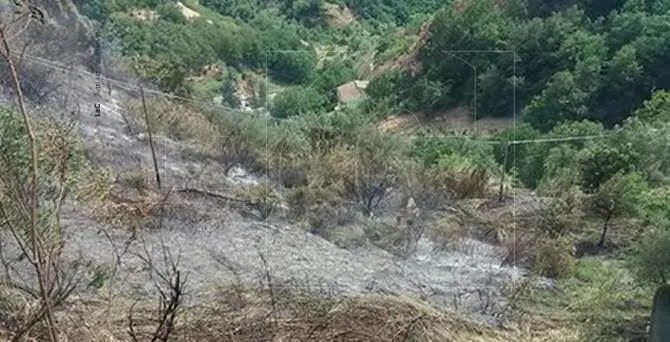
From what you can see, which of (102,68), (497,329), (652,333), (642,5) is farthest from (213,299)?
(642,5)

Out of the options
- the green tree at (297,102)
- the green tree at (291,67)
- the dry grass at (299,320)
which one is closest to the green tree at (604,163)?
the green tree at (297,102)

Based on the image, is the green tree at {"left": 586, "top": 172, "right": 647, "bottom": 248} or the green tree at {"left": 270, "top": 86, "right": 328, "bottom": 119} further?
the green tree at {"left": 270, "top": 86, "right": 328, "bottom": 119}

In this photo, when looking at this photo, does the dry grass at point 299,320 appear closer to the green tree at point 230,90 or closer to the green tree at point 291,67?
the green tree at point 230,90

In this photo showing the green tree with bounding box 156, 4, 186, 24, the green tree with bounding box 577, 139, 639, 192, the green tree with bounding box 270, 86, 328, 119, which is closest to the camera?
the green tree with bounding box 577, 139, 639, 192

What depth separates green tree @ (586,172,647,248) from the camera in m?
5.38

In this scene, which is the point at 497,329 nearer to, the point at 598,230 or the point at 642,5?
the point at 598,230

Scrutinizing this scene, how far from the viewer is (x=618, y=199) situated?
5434mm

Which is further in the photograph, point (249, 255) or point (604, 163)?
point (604, 163)

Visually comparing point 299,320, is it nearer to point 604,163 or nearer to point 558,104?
point 604,163

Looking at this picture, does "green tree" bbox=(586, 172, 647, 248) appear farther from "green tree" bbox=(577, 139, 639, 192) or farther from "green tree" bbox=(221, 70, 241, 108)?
"green tree" bbox=(221, 70, 241, 108)

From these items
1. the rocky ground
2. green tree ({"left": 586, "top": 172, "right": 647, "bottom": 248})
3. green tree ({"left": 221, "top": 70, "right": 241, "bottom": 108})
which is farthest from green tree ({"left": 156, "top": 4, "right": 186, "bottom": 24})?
green tree ({"left": 586, "top": 172, "right": 647, "bottom": 248})

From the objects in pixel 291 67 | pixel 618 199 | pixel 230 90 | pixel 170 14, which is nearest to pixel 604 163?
pixel 618 199

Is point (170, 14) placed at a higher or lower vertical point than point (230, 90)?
lower

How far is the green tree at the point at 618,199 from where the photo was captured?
5.38 m
